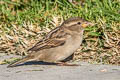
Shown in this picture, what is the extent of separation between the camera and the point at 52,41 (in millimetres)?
7242

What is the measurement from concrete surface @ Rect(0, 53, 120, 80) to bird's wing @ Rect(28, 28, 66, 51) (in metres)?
0.29

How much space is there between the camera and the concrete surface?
6.11 m

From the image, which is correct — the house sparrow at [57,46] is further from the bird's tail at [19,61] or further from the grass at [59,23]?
the grass at [59,23]

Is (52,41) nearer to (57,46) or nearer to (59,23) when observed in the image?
(57,46)

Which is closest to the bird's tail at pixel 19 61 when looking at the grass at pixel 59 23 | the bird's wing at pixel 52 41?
the bird's wing at pixel 52 41

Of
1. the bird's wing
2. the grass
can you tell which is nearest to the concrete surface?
the bird's wing

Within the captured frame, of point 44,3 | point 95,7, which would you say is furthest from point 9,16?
point 95,7

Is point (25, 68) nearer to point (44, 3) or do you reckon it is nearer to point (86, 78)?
point (86, 78)

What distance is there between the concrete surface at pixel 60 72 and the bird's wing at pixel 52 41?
29 centimetres

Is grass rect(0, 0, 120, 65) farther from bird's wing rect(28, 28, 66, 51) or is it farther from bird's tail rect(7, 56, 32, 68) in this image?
bird's tail rect(7, 56, 32, 68)

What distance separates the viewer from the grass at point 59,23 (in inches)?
296

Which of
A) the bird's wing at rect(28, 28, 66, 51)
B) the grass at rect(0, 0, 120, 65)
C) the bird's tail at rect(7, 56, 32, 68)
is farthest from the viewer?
the grass at rect(0, 0, 120, 65)

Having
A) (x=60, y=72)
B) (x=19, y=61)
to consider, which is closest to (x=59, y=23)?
(x=19, y=61)

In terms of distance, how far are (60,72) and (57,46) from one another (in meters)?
0.76
